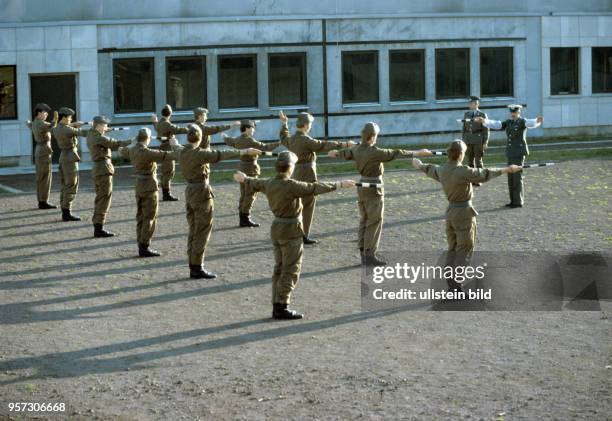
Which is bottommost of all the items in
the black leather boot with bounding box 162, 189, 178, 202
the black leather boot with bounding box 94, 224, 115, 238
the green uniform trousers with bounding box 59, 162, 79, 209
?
the black leather boot with bounding box 94, 224, 115, 238

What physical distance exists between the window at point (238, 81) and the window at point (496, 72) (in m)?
8.48

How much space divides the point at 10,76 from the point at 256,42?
796 cm

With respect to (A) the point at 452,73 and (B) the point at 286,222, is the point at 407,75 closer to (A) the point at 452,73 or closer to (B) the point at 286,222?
(A) the point at 452,73

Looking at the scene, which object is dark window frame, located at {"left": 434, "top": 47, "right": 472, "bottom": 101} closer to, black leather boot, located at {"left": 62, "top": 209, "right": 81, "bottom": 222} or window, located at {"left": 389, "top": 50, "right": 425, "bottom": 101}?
window, located at {"left": 389, "top": 50, "right": 425, "bottom": 101}

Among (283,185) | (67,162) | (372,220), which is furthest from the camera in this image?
(67,162)

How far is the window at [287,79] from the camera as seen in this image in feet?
129

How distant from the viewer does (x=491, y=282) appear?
1675 centimetres

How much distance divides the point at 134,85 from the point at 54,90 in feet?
8.45

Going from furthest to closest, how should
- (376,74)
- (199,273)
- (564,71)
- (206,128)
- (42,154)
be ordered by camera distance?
(564,71), (376,74), (42,154), (206,128), (199,273)

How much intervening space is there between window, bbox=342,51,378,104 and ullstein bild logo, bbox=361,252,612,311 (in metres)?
21.5

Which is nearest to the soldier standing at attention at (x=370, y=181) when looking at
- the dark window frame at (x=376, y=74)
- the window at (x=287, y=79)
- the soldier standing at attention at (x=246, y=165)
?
the soldier standing at attention at (x=246, y=165)

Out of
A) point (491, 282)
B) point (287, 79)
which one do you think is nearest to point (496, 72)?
point (287, 79)

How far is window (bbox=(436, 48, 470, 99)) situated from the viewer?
41.2m

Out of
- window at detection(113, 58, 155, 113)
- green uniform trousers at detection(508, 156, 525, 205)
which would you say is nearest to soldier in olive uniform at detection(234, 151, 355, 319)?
green uniform trousers at detection(508, 156, 525, 205)
